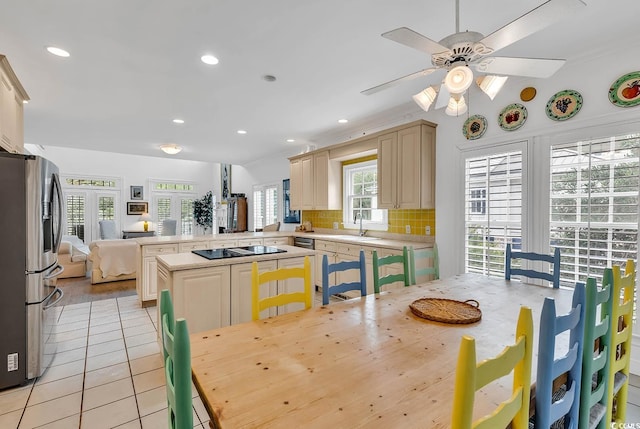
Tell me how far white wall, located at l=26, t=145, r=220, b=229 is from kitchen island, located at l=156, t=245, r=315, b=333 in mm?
8567

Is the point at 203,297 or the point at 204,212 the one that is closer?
the point at 203,297

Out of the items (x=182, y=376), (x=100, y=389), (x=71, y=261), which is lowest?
(x=100, y=389)

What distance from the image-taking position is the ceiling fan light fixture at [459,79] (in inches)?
65.7

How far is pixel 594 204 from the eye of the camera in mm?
2564

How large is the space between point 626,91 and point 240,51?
316cm

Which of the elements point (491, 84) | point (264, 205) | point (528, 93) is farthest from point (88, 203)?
point (528, 93)

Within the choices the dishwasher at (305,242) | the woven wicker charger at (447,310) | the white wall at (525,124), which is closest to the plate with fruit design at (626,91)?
the white wall at (525,124)

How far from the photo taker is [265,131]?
5148mm

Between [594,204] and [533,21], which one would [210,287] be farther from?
[594,204]

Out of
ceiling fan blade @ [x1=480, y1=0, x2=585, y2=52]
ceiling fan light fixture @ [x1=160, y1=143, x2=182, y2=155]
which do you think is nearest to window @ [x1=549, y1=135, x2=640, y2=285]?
ceiling fan blade @ [x1=480, y1=0, x2=585, y2=52]

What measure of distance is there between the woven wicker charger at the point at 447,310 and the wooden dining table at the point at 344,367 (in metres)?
0.03

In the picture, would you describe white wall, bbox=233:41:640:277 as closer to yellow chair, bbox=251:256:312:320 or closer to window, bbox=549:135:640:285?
window, bbox=549:135:640:285

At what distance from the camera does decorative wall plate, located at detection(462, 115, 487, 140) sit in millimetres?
3357

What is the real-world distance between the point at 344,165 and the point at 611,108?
3373mm
